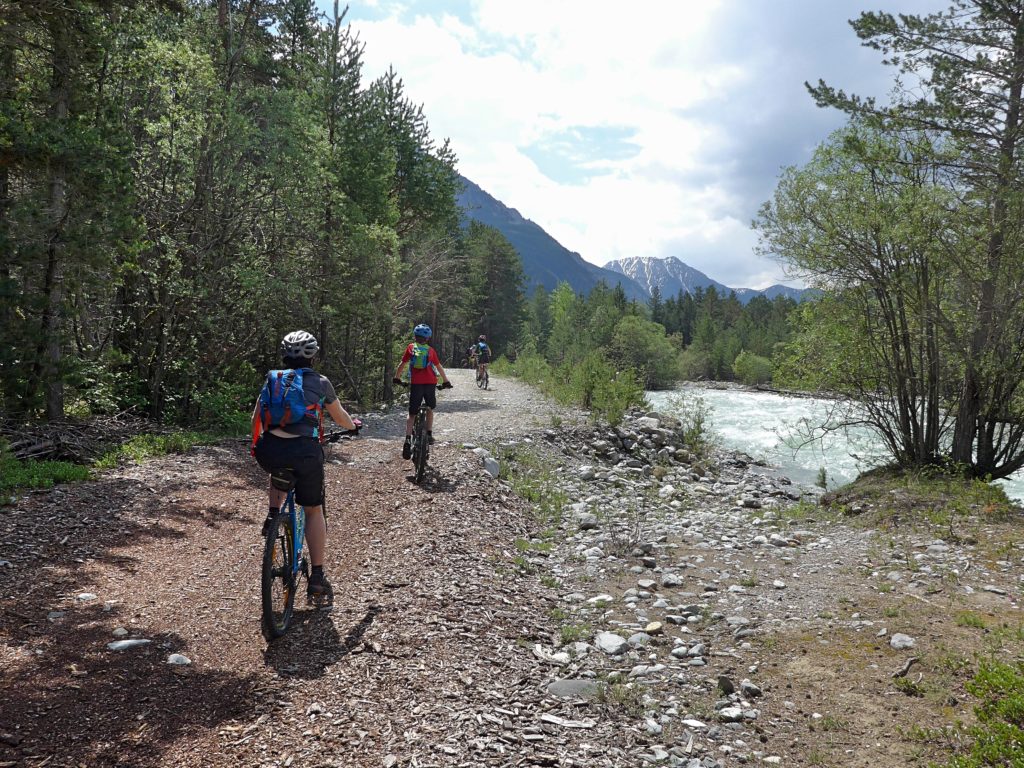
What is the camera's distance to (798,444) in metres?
23.6

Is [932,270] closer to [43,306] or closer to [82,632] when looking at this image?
[82,632]

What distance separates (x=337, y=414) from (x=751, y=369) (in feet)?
292

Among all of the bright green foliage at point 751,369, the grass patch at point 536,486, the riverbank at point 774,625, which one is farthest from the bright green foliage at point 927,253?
the bright green foliage at point 751,369

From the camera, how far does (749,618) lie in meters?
6.37

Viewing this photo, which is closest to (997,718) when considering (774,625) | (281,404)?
(774,625)

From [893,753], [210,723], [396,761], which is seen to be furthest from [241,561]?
[893,753]

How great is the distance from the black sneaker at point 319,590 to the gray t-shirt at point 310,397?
5.41 feet

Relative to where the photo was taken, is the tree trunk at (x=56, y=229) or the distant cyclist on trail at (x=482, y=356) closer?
the tree trunk at (x=56, y=229)

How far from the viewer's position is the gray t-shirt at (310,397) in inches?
198

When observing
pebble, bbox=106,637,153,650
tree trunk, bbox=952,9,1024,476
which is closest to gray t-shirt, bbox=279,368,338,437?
pebble, bbox=106,637,153,650

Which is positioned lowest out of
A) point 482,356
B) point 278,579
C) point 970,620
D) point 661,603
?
point 661,603

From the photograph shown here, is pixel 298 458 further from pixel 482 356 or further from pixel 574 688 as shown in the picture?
pixel 482 356

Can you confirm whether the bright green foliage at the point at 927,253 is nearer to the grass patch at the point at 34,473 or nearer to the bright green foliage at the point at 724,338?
the grass patch at the point at 34,473

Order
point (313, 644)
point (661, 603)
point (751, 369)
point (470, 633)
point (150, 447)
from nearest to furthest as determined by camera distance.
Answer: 1. point (313, 644)
2. point (470, 633)
3. point (661, 603)
4. point (150, 447)
5. point (751, 369)
